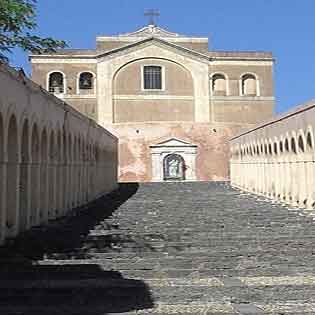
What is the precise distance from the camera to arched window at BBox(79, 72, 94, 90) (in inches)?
2010

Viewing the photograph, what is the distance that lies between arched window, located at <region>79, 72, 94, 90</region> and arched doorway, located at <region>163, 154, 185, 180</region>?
813cm

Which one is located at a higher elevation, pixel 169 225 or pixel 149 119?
pixel 149 119

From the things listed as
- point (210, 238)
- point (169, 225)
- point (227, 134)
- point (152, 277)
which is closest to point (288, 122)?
point (169, 225)

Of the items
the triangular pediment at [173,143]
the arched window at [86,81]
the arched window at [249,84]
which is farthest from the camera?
the arched window at [249,84]

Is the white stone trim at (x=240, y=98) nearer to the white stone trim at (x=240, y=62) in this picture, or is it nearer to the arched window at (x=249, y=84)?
the arched window at (x=249, y=84)

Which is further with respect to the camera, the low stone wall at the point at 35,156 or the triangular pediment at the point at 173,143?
the triangular pediment at the point at 173,143

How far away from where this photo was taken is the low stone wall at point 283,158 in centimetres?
2105

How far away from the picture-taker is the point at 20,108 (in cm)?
1441

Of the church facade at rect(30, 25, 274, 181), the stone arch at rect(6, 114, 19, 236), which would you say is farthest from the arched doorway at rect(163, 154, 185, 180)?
the stone arch at rect(6, 114, 19, 236)

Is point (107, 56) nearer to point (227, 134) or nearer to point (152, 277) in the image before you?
point (227, 134)

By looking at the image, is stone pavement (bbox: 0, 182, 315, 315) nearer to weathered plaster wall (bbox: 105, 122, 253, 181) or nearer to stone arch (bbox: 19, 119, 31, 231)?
stone arch (bbox: 19, 119, 31, 231)

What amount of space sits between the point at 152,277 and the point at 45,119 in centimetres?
918

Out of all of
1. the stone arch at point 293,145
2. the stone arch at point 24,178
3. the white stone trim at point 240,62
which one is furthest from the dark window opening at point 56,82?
the stone arch at point 24,178

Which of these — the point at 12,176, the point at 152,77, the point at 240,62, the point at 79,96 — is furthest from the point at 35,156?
the point at 240,62
